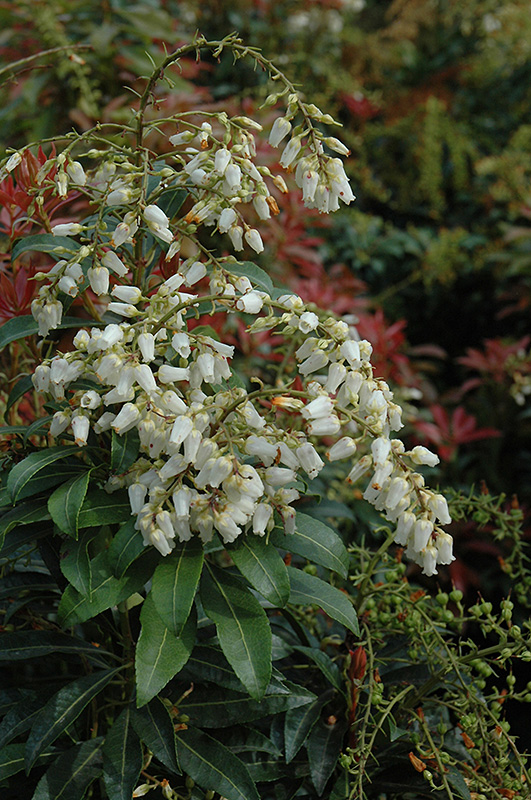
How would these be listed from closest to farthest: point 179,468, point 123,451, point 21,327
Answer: point 179,468 → point 123,451 → point 21,327

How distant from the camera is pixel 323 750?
4.13 ft

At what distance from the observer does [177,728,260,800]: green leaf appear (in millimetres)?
1152

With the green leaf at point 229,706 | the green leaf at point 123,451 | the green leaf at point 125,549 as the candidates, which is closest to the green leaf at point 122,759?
the green leaf at point 229,706

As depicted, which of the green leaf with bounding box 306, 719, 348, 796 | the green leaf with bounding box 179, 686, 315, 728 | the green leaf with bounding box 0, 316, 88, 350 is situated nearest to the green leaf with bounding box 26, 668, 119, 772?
the green leaf with bounding box 179, 686, 315, 728

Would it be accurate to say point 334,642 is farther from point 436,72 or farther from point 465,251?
point 436,72

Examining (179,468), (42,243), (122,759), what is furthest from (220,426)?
(122,759)

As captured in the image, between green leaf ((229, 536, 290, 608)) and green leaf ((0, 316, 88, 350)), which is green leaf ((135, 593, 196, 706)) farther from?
green leaf ((0, 316, 88, 350))

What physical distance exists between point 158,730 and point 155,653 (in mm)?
204

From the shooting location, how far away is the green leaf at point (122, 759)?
1.12 metres

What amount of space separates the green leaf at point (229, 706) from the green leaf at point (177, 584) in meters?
0.31

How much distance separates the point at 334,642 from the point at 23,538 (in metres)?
0.65

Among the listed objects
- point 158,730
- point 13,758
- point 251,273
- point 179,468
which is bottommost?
point 13,758

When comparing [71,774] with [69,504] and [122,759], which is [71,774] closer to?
[122,759]

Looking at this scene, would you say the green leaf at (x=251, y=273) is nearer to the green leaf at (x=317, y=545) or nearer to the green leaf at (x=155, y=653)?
the green leaf at (x=317, y=545)
